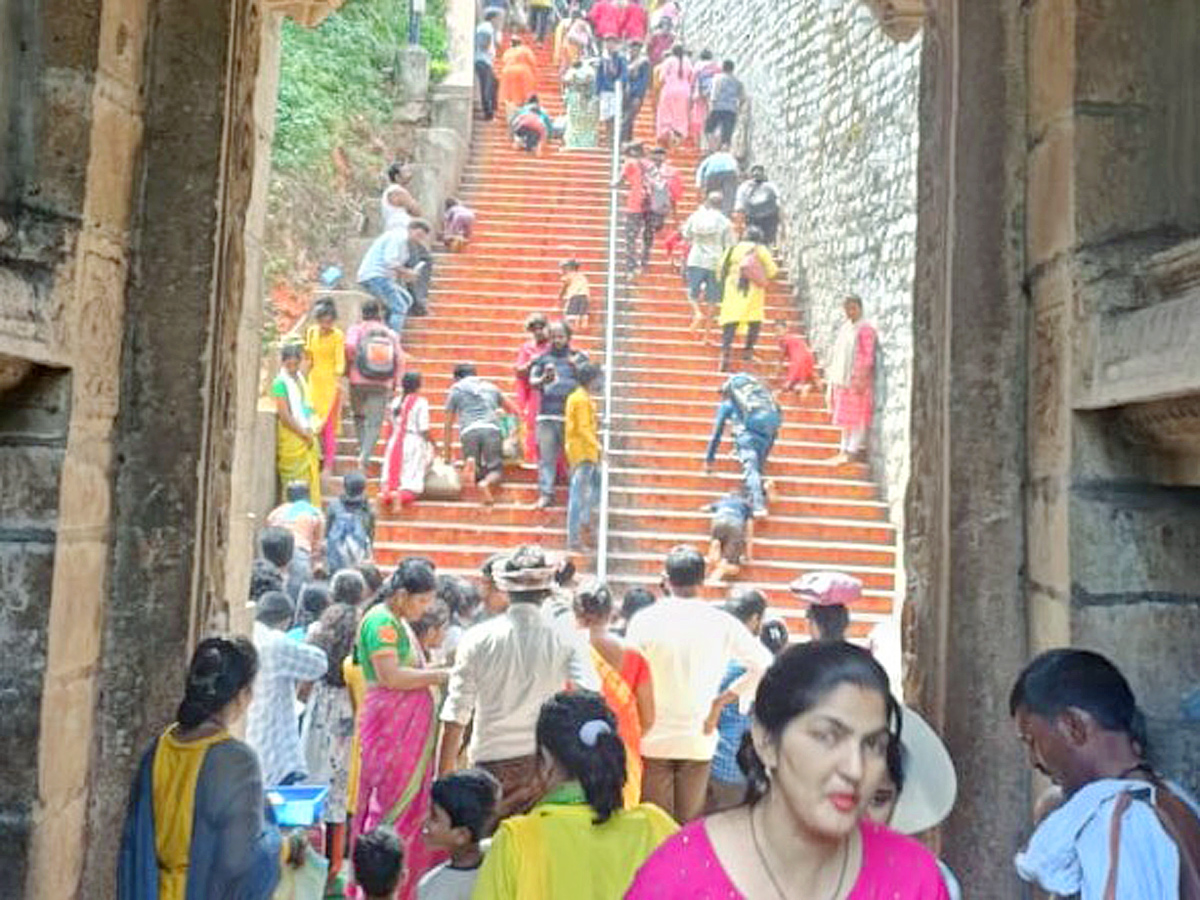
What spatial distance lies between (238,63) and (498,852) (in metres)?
2.42

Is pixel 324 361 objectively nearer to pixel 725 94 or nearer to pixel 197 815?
pixel 197 815

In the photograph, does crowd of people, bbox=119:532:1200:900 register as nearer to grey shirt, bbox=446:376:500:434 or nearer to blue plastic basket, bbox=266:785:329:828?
blue plastic basket, bbox=266:785:329:828

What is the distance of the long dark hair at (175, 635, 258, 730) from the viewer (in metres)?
3.19

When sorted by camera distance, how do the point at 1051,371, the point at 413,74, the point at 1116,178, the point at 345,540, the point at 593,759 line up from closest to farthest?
the point at 593,759 → the point at 1116,178 → the point at 1051,371 → the point at 345,540 → the point at 413,74

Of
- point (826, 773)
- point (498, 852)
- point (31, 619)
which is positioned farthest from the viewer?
point (31, 619)

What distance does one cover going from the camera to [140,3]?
3766 mm

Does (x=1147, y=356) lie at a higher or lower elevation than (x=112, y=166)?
lower

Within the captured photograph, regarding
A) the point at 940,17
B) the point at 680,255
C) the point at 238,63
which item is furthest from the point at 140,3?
the point at 680,255

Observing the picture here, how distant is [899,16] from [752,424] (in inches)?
212

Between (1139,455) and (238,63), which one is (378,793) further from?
(1139,455)

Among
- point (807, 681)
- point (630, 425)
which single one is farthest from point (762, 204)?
point (807, 681)

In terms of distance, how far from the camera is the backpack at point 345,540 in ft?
27.2

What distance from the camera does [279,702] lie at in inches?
183

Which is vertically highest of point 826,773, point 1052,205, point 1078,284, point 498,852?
point 1052,205
